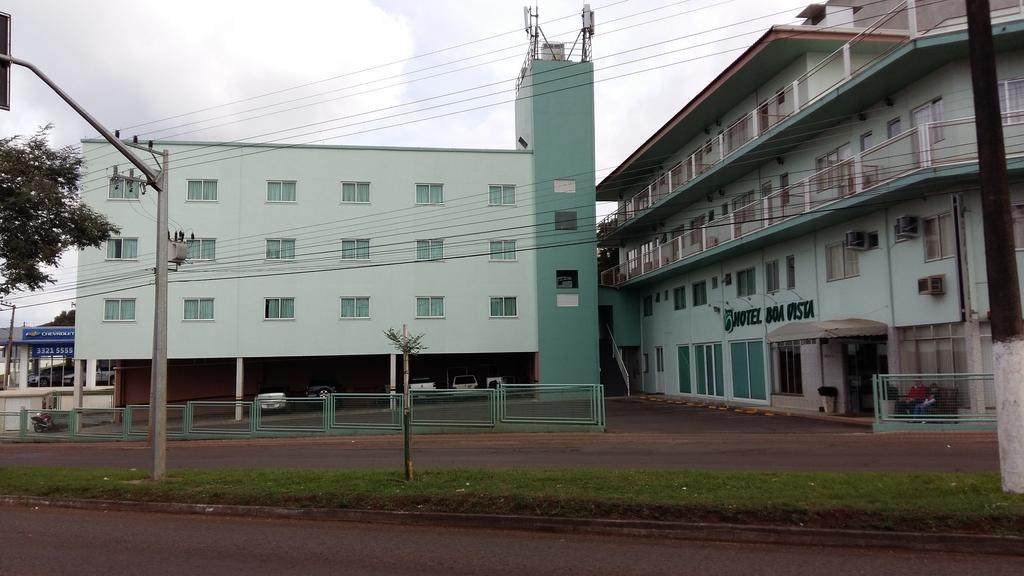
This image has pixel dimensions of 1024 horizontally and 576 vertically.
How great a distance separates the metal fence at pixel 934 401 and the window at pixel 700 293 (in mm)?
15181

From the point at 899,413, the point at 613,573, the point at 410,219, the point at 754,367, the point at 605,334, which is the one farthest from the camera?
the point at 605,334

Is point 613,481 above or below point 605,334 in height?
below

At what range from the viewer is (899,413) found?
18328mm

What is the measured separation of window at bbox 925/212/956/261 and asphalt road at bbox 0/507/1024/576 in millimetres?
13907

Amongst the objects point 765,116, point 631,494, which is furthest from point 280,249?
point 631,494

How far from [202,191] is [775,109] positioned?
26.8 meters

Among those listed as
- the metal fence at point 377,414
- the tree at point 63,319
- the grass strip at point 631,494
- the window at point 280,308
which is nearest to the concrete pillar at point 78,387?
the window at point 280,308

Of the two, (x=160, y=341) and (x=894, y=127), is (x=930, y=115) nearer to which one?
(x=894, y=127)

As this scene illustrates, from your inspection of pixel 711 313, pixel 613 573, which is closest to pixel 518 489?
pixel 613 573

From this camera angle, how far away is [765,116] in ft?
87.5

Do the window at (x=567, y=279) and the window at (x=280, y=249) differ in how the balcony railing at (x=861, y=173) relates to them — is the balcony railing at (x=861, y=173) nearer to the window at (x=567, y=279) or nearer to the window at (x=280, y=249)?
the window at (x=567, y=279)

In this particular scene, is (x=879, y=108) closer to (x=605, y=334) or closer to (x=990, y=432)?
(x=990, y=432)

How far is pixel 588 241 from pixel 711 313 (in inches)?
331

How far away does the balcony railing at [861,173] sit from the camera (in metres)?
17.8
